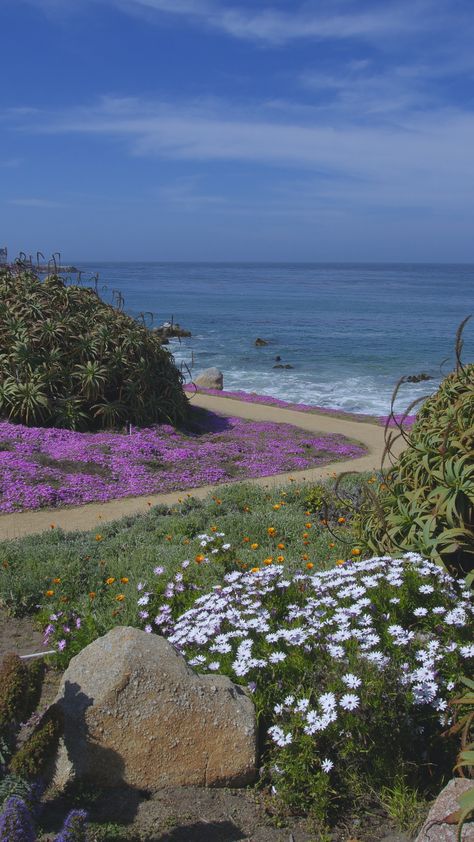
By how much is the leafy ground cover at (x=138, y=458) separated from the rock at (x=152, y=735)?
6.89 m

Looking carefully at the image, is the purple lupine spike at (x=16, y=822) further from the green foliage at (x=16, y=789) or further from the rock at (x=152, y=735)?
the rock at (x=152, y=735)

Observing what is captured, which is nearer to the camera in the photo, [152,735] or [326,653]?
[152,735]

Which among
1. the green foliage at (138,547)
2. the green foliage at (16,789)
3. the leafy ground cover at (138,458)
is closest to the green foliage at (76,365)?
the leafy ground cover at (138,458)

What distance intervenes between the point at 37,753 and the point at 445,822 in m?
1.48

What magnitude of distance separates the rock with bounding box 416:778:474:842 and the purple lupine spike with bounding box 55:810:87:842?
116cm

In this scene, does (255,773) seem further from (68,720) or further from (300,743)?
A: (68,720)

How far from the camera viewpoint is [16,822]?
7.54 ft

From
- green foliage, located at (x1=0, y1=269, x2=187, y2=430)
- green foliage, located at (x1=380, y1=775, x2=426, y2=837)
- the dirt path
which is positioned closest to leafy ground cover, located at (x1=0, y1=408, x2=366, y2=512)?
the dirt path

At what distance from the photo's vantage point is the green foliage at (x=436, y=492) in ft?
13.6

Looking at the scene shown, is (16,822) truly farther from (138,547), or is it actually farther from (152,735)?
(138,547)

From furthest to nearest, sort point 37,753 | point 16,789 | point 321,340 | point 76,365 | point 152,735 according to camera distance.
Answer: point 321,340 → point 76,365 → point 152,735 → point 37,753 → point 16,789

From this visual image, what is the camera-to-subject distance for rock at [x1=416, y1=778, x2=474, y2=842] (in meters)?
2.25

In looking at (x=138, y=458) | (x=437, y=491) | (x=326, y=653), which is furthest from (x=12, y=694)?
(x=138, y=458)

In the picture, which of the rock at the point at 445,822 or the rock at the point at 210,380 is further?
the rock at the point at 210,380
